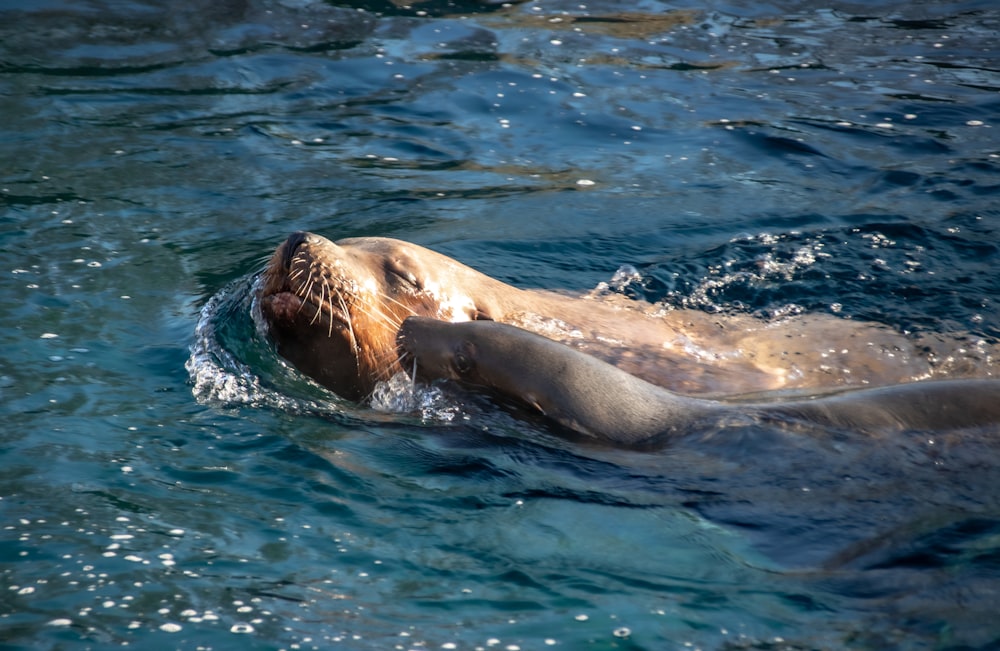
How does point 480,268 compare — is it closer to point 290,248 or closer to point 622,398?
point 290,248

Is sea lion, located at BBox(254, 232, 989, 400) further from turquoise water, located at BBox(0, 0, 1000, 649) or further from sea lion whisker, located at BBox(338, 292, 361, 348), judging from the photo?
turquoise water, located at BBox(0, 0, 1000, 649)

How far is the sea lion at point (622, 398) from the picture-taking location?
13.6ft

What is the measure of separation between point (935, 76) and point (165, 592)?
865 cm

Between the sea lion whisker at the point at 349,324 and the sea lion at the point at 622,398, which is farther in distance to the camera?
the sea lion whisker at the point at 349,324

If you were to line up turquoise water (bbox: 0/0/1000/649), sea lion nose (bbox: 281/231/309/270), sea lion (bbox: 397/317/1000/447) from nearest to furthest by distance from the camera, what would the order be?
turquoise water (bbox: 0/0/1000/649)
sea lion (bbox: 397/317/1000/447)
sea lion nose (bbox: 281/231/309/270)

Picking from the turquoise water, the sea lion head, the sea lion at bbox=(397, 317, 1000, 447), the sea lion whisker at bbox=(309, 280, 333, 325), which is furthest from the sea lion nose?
the sea lion at bbox=(397, 317, 1000, 447)

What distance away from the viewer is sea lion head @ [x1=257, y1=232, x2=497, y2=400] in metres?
4.96

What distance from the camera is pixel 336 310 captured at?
16.4ft

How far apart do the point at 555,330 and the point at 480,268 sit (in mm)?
1514

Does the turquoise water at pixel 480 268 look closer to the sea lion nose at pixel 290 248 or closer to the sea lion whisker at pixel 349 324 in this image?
the sea lion whisker at pixel 349 324

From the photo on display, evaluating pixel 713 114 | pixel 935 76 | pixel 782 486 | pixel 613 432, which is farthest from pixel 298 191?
pixel 935 76

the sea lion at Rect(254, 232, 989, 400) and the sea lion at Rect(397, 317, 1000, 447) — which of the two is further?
the sea lion at Rect(254, 232, 989, 400)

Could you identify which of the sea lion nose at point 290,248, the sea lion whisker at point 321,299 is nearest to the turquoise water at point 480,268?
the sea lion whisker at point 321,299

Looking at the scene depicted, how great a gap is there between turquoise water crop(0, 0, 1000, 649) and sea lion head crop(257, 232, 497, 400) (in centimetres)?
18
